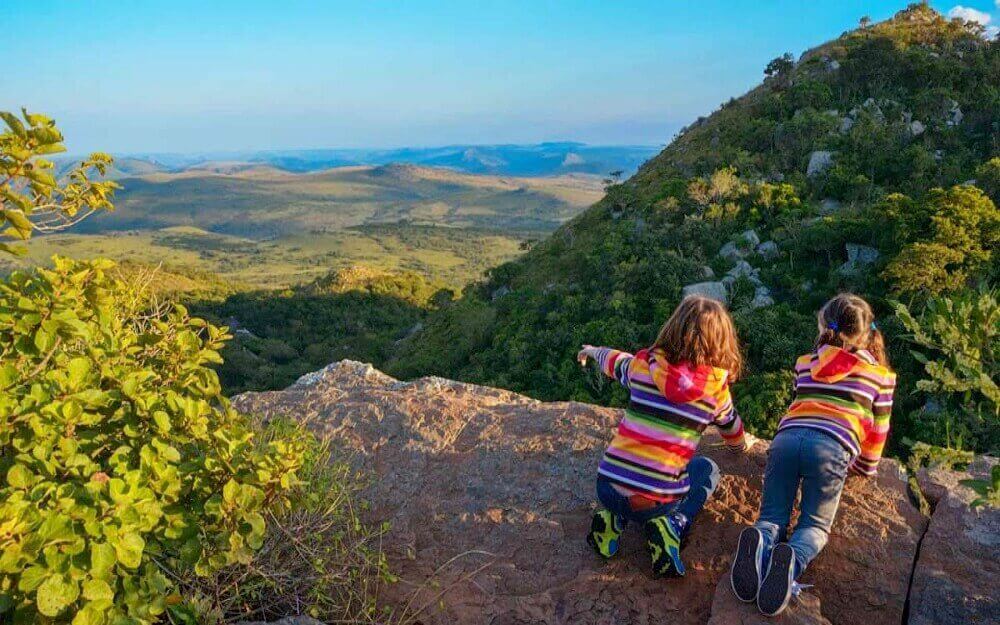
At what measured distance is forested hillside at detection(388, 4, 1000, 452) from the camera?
38.1ft

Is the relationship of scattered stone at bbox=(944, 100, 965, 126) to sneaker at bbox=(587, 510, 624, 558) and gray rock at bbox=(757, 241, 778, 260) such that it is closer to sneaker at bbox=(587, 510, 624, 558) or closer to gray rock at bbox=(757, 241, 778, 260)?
gray rock at bbox=(757, 241, 778, 260)

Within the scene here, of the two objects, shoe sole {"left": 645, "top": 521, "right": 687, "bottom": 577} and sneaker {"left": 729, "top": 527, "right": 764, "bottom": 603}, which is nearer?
sneaker {"left": 729, "top": 527, "right": 764, "bottom": 603}

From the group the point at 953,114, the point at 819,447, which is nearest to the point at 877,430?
the point at 819,447

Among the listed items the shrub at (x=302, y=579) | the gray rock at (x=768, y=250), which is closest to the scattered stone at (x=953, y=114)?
the gray rock at (x=768, y=250)

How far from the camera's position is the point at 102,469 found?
249 centimetres

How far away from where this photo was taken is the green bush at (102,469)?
6.44ft

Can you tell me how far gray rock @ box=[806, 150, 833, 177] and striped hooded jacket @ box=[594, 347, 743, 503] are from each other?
17.9 m

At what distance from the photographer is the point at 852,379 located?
3.75 m

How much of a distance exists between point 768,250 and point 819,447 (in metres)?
13.5

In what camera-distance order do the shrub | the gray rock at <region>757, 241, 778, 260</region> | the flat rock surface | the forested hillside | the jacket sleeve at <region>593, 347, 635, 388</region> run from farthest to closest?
1. the gray rock at <region>757, 241, 778, 260</region>
2. the forested hillside
3. the jacket sleeve at <region>593, 347, 635, 388</region>
4. the flat rock surface
5. the shrub

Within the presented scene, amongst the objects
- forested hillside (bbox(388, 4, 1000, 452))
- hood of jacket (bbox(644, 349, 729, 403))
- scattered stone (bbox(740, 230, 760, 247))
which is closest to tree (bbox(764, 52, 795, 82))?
forested hillside (bbox(388, 4, 1000, 452))

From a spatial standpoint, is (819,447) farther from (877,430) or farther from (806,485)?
(877,430)

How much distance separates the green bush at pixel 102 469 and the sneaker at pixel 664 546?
2052mm

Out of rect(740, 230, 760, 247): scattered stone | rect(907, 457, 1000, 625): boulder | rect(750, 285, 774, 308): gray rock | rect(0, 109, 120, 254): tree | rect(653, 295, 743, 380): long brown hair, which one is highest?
rect(0, 109, 120, 254): tree
